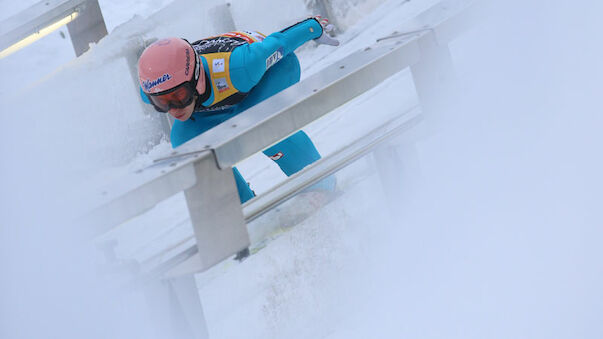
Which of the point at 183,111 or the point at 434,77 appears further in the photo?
the point at 183,111

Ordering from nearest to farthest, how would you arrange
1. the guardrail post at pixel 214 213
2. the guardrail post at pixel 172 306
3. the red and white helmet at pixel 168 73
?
the guardrail post at pixel 214 213 → the guardrail post at pixel 172 306 → the red and white helmet at pixel 168 73

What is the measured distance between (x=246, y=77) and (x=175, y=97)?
A: 0.31 metres

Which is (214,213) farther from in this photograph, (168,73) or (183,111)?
(183,111)

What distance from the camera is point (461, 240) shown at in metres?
1.96

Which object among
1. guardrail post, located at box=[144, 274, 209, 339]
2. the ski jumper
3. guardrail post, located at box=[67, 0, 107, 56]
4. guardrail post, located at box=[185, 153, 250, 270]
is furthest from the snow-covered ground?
guardrail post, located at box=[67, 0, 107, 56]

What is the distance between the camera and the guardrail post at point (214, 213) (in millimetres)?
1316

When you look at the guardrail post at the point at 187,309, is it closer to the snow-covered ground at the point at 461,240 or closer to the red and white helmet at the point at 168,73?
the snow-covered ground at the point at 461,240

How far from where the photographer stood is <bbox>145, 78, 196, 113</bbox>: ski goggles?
1992mm

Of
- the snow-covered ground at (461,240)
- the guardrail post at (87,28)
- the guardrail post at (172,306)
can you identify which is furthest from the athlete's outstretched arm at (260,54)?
the guardrail post at (87,28)

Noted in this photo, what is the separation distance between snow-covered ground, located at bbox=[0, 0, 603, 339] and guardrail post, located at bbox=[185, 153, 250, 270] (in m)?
0.21

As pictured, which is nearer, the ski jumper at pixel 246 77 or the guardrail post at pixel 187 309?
the guardrail post at pixel 187 309

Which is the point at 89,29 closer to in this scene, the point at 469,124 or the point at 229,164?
the point at 469,124

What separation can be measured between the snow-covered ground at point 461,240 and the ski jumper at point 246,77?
46cm

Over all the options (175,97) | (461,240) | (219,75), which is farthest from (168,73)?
(461,240)
